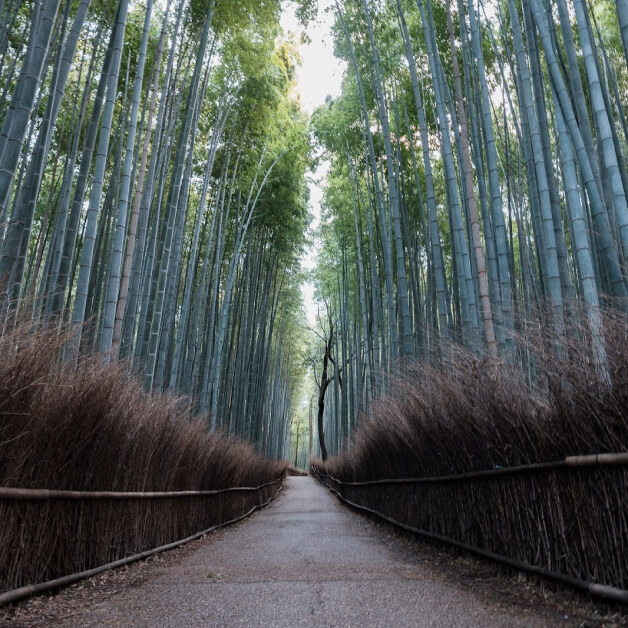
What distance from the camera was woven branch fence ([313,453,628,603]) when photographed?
1470mm

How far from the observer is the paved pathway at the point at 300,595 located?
1632 mm

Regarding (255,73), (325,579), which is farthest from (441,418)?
(255,73)

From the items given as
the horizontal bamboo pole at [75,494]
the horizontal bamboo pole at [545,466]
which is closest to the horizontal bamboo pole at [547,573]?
the horizontal bamboo pole at [545,466]

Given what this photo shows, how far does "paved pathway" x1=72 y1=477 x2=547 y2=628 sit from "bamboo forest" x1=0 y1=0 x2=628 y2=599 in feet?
1.08

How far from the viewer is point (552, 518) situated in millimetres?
1773

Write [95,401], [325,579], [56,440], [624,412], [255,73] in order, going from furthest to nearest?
[255,73] < [325,579] < [95,401] < [56,440] < [624,412]

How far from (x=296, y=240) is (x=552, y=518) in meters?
7.88

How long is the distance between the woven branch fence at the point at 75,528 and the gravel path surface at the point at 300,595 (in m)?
0.21

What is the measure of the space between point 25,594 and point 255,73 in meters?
5.76

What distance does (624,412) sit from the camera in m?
1.45

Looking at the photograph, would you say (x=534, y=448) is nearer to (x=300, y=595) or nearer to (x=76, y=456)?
(x=300, y=595)

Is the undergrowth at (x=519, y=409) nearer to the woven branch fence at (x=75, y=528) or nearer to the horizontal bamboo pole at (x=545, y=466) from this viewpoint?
the horizontal bamboo pole at (x=545, y=466)

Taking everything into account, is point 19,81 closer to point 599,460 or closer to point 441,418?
point 441,418

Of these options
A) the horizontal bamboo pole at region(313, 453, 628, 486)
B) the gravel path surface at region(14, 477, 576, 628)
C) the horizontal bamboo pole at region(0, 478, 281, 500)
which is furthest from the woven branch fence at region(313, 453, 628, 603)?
the horizontal bamboo pole at region(0, 478, 281, 500)
